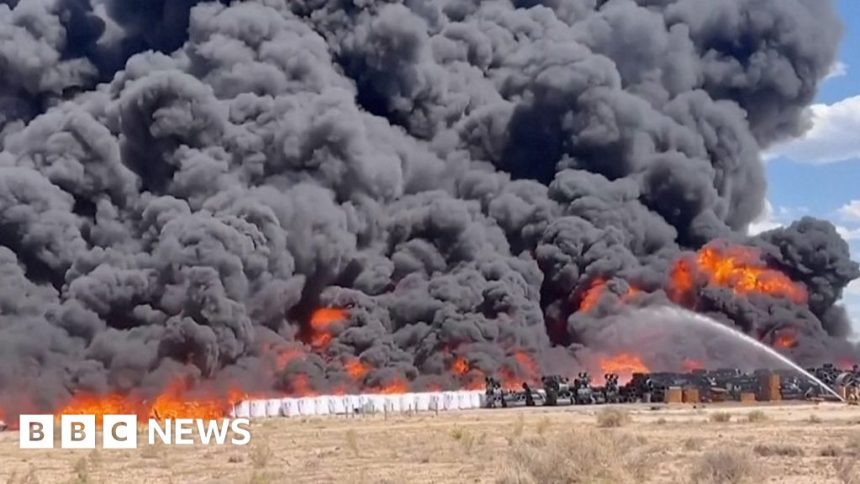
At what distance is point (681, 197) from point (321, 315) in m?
26.6

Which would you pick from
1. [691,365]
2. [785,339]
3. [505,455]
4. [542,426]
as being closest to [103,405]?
[542,426]

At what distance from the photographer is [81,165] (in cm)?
7569

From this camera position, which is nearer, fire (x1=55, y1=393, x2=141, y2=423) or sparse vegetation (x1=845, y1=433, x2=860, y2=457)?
sparse vegetation (x1=845, y1=433, x2=860, y2=457)

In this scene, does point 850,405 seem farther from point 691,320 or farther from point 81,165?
point 81,165

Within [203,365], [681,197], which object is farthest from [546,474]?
[681,197]

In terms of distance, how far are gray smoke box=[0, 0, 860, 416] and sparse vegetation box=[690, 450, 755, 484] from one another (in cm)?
4267

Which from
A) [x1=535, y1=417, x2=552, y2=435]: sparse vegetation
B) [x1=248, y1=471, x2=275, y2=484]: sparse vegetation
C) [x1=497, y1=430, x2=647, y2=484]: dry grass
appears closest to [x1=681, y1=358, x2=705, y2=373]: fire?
[x1=535, y1=417, x2=552, y2=435]: sparse vegetation

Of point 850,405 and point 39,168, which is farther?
point 39,168

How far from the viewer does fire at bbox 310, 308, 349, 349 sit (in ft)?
246

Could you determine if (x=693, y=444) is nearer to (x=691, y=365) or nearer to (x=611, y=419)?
(x=611, y=419)

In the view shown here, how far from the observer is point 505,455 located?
32.0 m

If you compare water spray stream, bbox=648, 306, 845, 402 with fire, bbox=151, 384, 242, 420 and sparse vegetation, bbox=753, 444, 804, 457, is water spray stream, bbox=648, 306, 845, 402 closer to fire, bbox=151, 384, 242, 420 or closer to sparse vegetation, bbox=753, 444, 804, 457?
fire, bbox=151, 384, 242, 420

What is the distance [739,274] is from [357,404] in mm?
29217

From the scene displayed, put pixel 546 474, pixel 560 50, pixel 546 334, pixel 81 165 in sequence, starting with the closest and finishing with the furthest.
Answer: pixel 546 474
pixel 81 165
pixel 546 334
pixel 560 50
